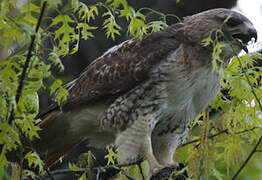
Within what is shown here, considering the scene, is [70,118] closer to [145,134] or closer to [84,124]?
[84,124]

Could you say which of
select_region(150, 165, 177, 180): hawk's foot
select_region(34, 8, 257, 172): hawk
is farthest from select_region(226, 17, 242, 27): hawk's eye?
select_region(150, 165, 177, 180): hawk's foot

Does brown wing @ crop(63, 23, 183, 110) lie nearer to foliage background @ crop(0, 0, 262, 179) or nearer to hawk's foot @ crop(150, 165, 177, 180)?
foliage background @ crop(0, 0, 262, 179)

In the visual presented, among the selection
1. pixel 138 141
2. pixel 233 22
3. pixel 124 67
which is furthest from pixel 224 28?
pixel 138 141

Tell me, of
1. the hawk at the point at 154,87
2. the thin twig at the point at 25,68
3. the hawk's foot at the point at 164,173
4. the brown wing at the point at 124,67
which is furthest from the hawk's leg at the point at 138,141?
the thin twig at the point at 25,68

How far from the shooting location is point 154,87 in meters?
3.35

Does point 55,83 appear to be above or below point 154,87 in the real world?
above

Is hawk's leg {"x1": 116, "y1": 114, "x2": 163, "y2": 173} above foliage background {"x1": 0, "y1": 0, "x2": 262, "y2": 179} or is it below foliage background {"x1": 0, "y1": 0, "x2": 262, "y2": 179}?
below

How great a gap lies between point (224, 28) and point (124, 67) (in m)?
0.77

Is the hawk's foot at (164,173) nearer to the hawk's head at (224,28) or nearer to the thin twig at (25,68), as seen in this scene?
the hawk's head at (224,28)

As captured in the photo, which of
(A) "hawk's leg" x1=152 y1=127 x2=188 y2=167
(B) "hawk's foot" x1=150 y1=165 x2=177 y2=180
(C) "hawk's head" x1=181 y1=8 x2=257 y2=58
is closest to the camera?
(B) "hawk's foot" x1=150 y1=165 x2=177 y2=180

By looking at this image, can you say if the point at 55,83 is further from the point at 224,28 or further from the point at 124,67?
the point at 224,28

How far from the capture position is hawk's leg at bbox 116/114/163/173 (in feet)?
11.0

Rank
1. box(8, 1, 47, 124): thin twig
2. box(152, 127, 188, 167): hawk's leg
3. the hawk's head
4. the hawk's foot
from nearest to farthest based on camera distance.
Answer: box(8, 1, 47, 124): thin twig < the hawk's foot < the hawk's head < box(152, 127, 188, 167): hawk's leg

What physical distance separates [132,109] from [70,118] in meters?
0.63
